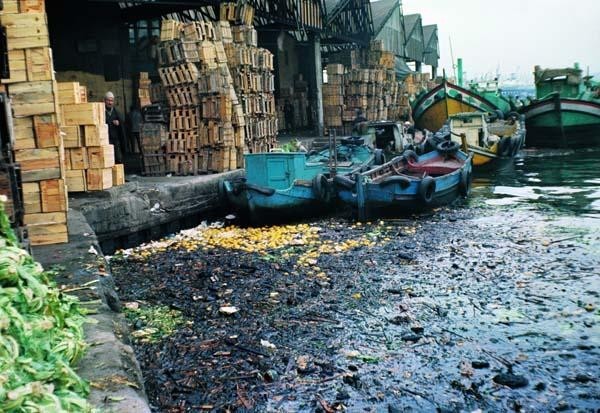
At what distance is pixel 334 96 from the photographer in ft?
81.9

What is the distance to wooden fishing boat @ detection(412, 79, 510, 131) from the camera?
25.1 metres

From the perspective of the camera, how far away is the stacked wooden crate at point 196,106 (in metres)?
12.5

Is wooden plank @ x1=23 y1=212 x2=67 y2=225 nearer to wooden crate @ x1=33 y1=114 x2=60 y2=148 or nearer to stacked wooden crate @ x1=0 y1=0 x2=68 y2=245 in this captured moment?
stacked wooden crate @ x1=0 y1=0 x2=68 y2=245

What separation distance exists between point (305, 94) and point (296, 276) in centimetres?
2034

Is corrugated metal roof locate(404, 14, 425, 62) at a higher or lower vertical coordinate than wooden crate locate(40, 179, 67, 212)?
higher

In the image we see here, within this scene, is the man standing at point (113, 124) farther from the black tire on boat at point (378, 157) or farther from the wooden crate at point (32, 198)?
the black tire on boat at point (378, 157)

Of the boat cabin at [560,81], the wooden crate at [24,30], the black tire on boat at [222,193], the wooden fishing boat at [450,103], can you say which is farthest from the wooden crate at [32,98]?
the boat cabin at [560,81]

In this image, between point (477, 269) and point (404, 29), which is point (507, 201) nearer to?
point (477, 269)

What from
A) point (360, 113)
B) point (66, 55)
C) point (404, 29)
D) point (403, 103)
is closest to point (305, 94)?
point (360, 113)

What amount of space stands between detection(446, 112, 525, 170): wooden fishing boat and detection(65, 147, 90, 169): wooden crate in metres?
12.2

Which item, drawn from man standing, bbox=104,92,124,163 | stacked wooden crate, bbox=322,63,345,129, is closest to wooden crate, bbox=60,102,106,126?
man standing, bbox=104,92,124,163

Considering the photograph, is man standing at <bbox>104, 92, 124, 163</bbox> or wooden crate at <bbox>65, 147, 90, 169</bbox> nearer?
wooden crate at <bbox>65, 147, 90, 169</bbox>

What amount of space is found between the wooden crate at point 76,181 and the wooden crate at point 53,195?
9.22 feet

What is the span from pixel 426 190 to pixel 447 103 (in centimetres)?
1501
